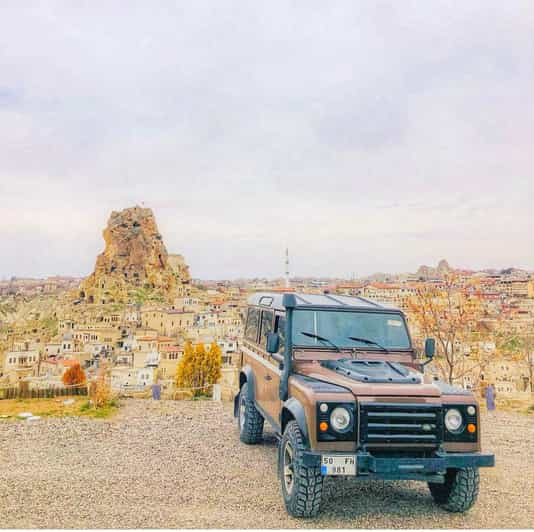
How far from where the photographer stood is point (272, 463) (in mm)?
7633

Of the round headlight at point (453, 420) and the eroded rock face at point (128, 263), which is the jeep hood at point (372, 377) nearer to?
the round headlight at point (453, 420)

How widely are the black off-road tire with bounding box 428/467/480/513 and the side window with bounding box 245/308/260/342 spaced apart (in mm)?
4009

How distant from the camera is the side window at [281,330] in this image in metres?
6.78

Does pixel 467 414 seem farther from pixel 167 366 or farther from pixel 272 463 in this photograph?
pixel 167 366

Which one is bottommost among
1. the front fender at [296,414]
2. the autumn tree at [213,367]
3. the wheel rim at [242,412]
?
the autumn tree at [213,367]

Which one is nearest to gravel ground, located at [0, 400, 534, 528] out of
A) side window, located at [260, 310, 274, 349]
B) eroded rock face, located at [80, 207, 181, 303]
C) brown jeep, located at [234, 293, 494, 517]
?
brown jeep, located at [234, 293, 494, 517]

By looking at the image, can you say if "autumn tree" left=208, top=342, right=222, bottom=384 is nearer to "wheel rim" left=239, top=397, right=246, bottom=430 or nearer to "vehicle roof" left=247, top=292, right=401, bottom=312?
"wheel rim" left=239, top=397, right=246, bottom=430

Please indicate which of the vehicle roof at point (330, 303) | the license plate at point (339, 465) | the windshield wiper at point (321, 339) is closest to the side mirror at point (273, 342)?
the windshield wiper at point (321, 339)

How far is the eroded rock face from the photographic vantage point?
491 feet

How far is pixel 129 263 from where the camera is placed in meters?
154

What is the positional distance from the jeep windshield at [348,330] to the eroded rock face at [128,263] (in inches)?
5742

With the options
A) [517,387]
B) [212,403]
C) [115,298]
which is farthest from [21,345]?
[212,403]

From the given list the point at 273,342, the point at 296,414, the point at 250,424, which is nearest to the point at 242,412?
the point at 250,424

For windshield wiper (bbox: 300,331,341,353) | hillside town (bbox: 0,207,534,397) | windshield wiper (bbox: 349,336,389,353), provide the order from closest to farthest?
1. windshield wiper (bbox: 300,331,341,353)
2. windshield wiper (bbox: 349,336,389,353)
3. hillside town (bbox: 0,207,534,397)
